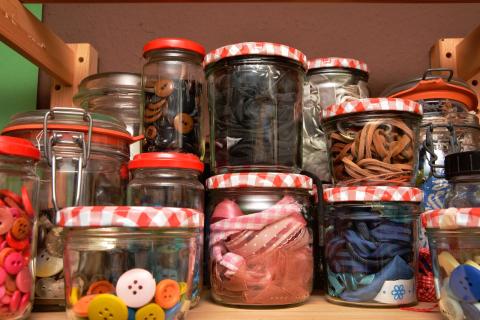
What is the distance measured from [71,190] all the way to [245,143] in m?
0.26

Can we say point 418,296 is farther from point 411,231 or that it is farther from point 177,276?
point 177,276

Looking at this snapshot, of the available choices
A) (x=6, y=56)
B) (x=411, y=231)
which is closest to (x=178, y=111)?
(x=411, y=231)

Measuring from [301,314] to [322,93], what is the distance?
1.35ft

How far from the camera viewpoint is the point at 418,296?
736 mm

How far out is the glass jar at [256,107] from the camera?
738 mm

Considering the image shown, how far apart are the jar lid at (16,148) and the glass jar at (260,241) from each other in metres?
0.25

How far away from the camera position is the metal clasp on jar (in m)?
0.65

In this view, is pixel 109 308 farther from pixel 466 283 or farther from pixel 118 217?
pixel 466 283

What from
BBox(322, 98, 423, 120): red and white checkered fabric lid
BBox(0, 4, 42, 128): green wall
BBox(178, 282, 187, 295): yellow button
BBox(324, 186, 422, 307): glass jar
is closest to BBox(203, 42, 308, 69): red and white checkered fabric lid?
BBox(322, 98, 423, 120): red and white checkered fabric lid

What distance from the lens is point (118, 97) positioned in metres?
0.88

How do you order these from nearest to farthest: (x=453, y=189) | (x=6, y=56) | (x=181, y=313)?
(x=181, y=313), (x=453, y=189), (x=6, y=56)

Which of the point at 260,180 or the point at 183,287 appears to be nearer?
the point at 183,287

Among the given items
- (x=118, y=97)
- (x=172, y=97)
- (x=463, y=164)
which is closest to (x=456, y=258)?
(x=463, y=164)

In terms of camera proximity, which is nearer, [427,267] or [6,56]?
[427,267]
